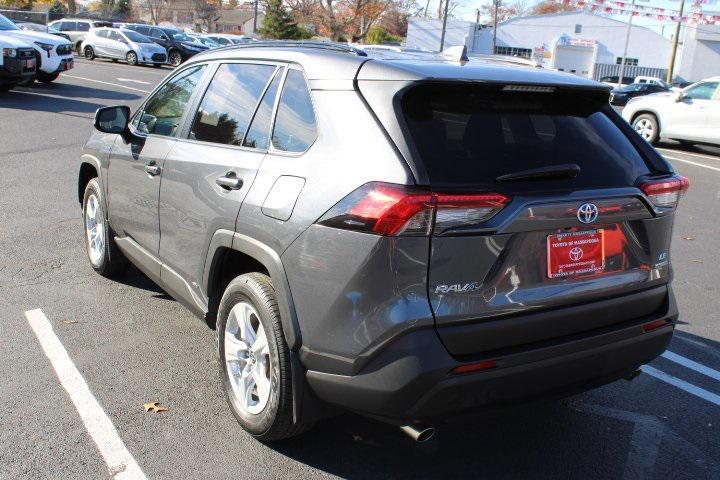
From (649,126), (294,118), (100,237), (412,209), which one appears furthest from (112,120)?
(649,126)

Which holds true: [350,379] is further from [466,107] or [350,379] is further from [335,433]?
[466,107]

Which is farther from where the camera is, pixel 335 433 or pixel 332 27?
pixel 332 27

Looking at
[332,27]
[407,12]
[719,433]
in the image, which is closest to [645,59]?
[407,12]

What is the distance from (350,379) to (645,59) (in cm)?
6981

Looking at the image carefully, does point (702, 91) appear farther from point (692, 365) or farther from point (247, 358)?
point (247, 358)

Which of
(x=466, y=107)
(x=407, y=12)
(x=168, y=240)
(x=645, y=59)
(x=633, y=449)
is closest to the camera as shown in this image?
(x=466, y=107)

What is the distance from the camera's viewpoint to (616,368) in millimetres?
3254

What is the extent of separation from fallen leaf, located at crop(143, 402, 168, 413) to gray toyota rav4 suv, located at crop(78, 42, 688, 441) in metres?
0.38

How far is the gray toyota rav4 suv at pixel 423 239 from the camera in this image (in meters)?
2.78

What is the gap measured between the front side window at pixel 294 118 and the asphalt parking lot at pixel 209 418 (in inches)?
55.5

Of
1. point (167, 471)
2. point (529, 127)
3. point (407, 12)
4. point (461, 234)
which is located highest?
point (407, 12)

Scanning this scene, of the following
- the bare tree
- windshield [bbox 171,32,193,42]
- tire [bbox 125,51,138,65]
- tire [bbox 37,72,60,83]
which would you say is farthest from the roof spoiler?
the bare tree

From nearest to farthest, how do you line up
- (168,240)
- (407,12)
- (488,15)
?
1. (168,240)
2. (407,12)
3. (488,15)

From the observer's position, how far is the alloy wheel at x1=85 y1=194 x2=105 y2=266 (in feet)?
18.3
